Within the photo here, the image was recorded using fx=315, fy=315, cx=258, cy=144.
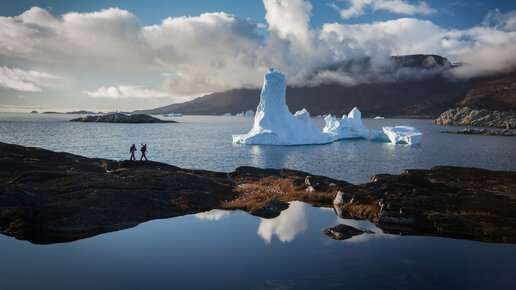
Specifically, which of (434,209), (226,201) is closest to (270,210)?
(226,201)

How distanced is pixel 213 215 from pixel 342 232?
689 cm

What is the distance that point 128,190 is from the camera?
18.1m

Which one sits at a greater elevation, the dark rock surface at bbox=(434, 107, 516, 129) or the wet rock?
the dark rock surface at bbox=(434, 107, 516, 129)

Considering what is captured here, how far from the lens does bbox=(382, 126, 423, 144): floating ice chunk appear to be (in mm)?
62469

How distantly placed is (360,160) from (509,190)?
22.2 m

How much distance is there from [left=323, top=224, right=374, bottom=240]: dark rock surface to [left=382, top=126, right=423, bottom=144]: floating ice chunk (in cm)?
5383

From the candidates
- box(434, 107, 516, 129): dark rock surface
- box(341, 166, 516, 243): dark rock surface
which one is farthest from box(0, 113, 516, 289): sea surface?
box(434, 107, 516, 129): dark rock surface

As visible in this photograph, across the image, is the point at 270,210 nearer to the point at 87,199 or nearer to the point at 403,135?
the point at 87,199

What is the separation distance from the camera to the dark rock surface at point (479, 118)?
122m

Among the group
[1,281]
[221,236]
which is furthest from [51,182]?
[221,236]

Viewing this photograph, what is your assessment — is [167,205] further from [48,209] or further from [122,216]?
[48,209]

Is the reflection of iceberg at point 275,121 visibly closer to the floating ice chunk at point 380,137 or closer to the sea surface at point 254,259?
the floating ice chunk at point 380,137

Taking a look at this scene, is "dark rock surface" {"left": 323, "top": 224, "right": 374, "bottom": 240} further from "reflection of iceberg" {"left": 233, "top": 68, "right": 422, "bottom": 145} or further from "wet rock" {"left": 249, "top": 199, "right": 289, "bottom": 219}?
"reflection of iceberg" {"left": 233, "top": 68, "right": 422, "bottom": 145}

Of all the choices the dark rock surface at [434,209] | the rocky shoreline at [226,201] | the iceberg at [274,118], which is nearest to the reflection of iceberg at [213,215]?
the rocky shoreline at [226,201]
